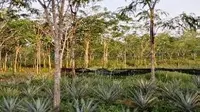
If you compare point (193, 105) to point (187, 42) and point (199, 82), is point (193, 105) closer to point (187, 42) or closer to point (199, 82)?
point (199, 82)

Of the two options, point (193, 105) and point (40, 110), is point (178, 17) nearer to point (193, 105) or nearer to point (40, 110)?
point (193, 105)

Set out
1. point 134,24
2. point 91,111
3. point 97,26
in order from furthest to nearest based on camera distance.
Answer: point 134,24
point 97,26
point 91,111

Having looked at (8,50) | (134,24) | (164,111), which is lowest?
(164,111)

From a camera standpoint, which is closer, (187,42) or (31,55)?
(187,42)

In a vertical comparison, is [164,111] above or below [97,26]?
below

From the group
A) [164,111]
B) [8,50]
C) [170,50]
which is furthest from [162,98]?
[170,50]

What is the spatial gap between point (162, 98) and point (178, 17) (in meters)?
8.08

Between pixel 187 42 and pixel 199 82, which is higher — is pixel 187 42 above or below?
above

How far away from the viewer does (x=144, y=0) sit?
65.9 feet

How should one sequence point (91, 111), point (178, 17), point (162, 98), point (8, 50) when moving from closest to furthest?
point (91, 111), point (162, 98), point (178, 17), point (8, 50)

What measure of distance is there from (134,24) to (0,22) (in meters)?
37.3

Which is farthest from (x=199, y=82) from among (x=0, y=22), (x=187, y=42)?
(x=187, y=42)

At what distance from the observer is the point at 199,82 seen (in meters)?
16.3

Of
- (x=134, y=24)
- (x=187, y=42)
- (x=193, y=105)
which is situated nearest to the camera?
(x=193, y=105)
